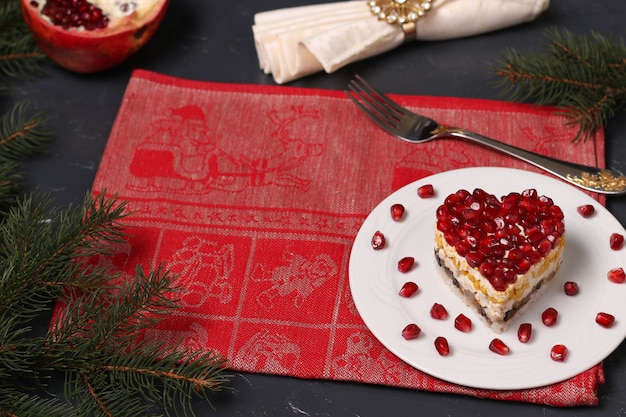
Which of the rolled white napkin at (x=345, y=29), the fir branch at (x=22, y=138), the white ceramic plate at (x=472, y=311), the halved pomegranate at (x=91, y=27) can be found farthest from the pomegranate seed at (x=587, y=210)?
the fir branch at (x=22, y=138)

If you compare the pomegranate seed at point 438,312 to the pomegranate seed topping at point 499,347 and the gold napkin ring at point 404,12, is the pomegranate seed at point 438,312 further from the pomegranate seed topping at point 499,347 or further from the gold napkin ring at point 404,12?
the gold napkin ring at point 404,12

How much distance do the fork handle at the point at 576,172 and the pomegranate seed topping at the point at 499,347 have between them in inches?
21.5

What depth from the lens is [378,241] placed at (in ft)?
6.48

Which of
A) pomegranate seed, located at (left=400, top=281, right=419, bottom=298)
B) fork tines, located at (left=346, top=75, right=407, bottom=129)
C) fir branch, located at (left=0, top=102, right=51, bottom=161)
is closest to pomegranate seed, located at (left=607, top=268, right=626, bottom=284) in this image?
pomegranate seed, located at (left=400, top=281, right=419, bottom=298)

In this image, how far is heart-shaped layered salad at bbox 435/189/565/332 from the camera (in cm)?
174

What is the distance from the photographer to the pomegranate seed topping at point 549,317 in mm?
1805

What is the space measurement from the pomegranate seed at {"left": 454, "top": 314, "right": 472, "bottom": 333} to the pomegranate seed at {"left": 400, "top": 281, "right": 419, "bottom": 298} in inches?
4.8

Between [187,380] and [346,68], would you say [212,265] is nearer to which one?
[187,380]

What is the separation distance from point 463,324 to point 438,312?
6 centimetres

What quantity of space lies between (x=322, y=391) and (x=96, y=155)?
1.03 meters

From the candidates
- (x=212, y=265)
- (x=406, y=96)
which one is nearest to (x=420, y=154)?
(x=406, y=96)

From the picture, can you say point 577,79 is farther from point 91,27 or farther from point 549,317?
point 91,27

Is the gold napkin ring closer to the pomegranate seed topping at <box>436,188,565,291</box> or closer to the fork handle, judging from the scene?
the fork handle

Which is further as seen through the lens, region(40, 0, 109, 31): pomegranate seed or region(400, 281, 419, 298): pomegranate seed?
region(40, 0, 109, 31): pomegranate seed
